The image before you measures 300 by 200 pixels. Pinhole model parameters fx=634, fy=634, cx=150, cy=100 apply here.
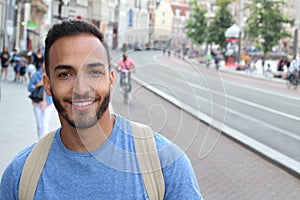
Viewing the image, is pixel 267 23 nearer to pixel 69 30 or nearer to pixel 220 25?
pixel 220 25

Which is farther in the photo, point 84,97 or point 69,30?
point 69,30

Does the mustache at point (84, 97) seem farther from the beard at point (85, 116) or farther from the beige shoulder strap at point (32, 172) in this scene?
the beige shoulder strap at point (32, 172)

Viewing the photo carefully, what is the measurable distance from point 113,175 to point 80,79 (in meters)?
0.27

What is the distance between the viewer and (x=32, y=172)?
5.77 feet

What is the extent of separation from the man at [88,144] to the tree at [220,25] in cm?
6092

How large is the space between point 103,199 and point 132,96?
1.17 ft


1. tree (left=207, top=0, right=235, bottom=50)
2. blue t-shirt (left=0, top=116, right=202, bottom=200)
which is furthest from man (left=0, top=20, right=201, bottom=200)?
tree (left=207, top=0, right=235, bottom=50)

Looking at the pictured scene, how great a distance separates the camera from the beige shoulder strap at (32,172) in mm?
1740

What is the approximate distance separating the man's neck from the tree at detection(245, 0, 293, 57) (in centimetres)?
4585

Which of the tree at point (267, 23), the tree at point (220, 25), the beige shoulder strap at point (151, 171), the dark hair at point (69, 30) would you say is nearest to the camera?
the beige shoulder strap at point (151, 171)

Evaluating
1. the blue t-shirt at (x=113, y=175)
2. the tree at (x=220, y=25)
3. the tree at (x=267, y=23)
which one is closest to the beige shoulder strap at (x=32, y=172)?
the blue t-shirt at (x=113, y=175)

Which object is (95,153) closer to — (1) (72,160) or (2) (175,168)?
(1) (72,160)

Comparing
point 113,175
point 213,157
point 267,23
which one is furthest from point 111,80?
point 267,23

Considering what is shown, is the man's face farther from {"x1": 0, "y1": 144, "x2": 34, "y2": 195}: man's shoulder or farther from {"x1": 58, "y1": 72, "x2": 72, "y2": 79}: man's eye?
{"x1": 0, "y1": 144, "x2": 34, "y2": 195}: man's shoulder
